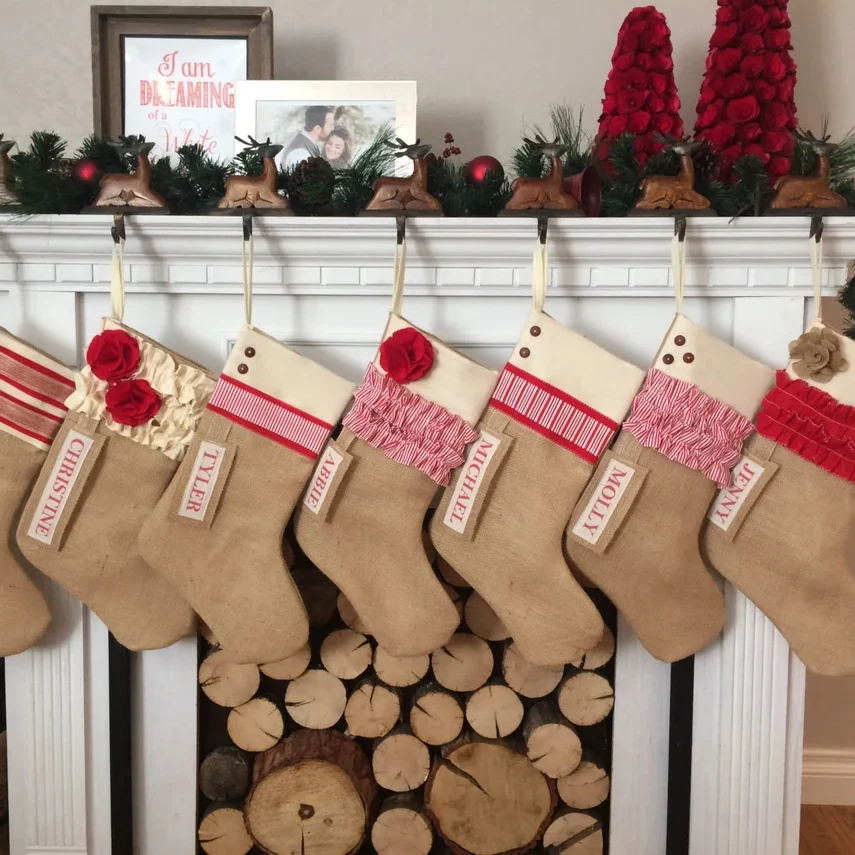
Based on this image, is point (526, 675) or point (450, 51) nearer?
point (526, 675)

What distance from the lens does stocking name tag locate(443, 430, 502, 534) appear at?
4.10 feet

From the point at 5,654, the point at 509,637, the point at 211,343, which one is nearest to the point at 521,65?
the point at 211,343

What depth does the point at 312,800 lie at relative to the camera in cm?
142

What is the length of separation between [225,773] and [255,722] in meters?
0.11

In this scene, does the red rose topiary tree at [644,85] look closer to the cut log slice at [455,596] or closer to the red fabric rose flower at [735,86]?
the red fabric rose flower at [735,86]

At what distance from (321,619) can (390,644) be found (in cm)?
19

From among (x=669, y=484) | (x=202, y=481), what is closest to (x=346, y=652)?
(x=202, y=481)

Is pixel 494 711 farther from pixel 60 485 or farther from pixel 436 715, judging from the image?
pixel 60 485

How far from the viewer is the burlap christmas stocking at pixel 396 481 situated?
1.23m

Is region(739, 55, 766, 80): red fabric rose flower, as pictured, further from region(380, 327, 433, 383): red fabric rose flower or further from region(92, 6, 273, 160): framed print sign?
region(92, 6, 273, 160): framed print sign

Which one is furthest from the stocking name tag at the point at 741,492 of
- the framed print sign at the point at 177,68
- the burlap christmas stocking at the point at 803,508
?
the framed print sign at the point at 177,68

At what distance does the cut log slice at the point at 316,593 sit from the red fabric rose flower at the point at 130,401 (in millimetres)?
401

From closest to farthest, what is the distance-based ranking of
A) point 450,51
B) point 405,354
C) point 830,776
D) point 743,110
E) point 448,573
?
point 405,354 → point 743,110 → point 448,573 → point 450,51 → point 830,776

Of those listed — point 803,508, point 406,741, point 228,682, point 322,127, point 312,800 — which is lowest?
point 312,800
